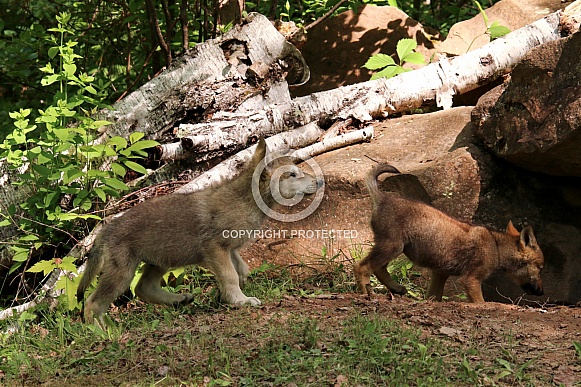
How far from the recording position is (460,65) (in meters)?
9.82

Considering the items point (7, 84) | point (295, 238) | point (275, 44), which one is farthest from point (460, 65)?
point (7, 84)

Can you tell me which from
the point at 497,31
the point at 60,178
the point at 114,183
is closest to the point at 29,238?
the point at 60,178

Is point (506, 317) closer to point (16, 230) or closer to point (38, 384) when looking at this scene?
point (38, 384)

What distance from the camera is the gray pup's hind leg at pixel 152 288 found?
6.74 m

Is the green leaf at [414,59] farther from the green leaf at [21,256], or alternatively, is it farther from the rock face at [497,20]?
the green leaf at [21,256]

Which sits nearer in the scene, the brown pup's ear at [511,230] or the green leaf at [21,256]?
the green leaf at [21,256]

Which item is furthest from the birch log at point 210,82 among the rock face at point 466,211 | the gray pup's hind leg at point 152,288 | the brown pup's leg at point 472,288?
the brown pup's leg at point 472,288

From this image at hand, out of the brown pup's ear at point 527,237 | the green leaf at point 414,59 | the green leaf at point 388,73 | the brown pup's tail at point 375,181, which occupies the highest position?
the green leaf at point 414,59

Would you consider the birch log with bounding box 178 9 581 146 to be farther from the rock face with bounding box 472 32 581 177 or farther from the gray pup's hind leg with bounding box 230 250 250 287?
the gray pup's hind leg with bounding box 230 250 250 287

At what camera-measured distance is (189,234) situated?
6.48 m

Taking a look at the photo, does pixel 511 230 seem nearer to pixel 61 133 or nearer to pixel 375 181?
pixel 375 181

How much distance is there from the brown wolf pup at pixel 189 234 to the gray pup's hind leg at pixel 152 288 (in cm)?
1

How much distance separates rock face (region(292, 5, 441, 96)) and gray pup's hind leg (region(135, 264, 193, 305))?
5.04 m
